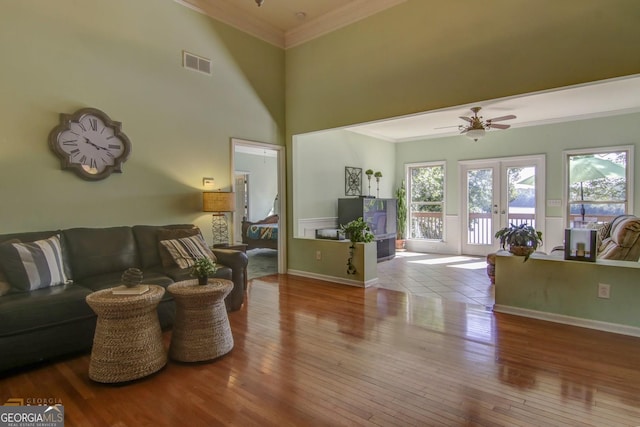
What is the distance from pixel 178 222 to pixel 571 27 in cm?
475

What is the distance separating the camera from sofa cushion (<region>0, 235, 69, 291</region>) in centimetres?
267

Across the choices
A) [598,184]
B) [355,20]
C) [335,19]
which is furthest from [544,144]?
[335,19]

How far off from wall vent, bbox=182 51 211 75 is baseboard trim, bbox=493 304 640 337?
466cm

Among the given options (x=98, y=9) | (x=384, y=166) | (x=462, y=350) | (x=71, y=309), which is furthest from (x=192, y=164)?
(x=384, y=166)

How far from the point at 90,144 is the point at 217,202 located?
1.47 meters

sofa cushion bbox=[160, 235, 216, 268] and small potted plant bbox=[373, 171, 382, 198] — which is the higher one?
small potted plant bbox=[373, 171, 382, 198]

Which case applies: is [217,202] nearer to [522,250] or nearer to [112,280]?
[112,280]

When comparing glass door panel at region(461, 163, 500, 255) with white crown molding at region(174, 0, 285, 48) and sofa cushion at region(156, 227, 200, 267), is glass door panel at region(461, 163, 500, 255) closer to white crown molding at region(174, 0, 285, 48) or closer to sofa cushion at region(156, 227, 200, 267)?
white crown molding at region(174, 0, 285, 48)

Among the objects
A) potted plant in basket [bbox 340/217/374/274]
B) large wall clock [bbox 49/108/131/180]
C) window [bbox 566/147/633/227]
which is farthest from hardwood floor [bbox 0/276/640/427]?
window [bbox 566/147/633/227]

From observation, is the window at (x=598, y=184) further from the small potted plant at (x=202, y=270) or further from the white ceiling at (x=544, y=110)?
the small potted plant at (x=202, y=270)

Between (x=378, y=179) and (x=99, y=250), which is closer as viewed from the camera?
(x=99, y=250)

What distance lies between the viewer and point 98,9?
369cm

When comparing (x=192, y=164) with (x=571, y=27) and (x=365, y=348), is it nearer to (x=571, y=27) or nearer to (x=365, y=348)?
(x=365, y=348)

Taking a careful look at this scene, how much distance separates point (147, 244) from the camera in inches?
150
